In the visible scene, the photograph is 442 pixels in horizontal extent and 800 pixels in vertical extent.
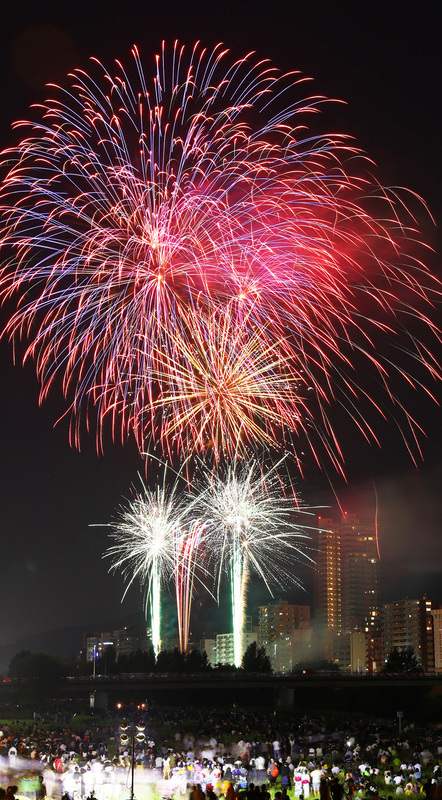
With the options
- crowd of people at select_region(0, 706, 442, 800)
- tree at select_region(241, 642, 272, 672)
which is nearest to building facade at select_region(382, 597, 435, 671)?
tree at select_region(241, 642, 272, 672)

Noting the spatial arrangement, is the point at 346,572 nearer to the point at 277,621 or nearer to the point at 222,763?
the point at 277,621

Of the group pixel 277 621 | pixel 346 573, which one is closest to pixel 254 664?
pixel 277 621

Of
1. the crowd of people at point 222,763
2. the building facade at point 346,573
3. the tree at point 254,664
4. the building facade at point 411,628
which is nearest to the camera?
the crowd of people at point 222,763

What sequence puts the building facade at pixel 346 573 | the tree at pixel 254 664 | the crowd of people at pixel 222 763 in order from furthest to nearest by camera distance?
the building facade at pixel 346 573
the tree at pixel 254 664
the crowd of people at pixel 222 763

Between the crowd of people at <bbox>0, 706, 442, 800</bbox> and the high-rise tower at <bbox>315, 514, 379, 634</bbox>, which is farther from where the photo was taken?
the high-rise tower at <bbox>315, 514, 379, 634</bbox>

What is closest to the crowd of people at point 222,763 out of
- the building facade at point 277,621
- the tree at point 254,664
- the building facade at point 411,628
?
the tree at point 254,664

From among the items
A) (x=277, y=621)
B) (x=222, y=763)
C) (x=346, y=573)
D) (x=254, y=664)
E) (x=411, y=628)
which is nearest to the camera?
(x=222, y=763)

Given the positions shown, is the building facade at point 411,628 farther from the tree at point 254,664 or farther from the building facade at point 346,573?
the tree at point 254,664

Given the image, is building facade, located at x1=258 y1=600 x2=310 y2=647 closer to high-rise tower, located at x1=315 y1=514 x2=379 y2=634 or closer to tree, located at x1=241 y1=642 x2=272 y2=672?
high-rise tower, located at x1=315 y1=514 x2=379 y2=634

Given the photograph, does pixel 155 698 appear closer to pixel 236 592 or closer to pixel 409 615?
pixel 236 592
